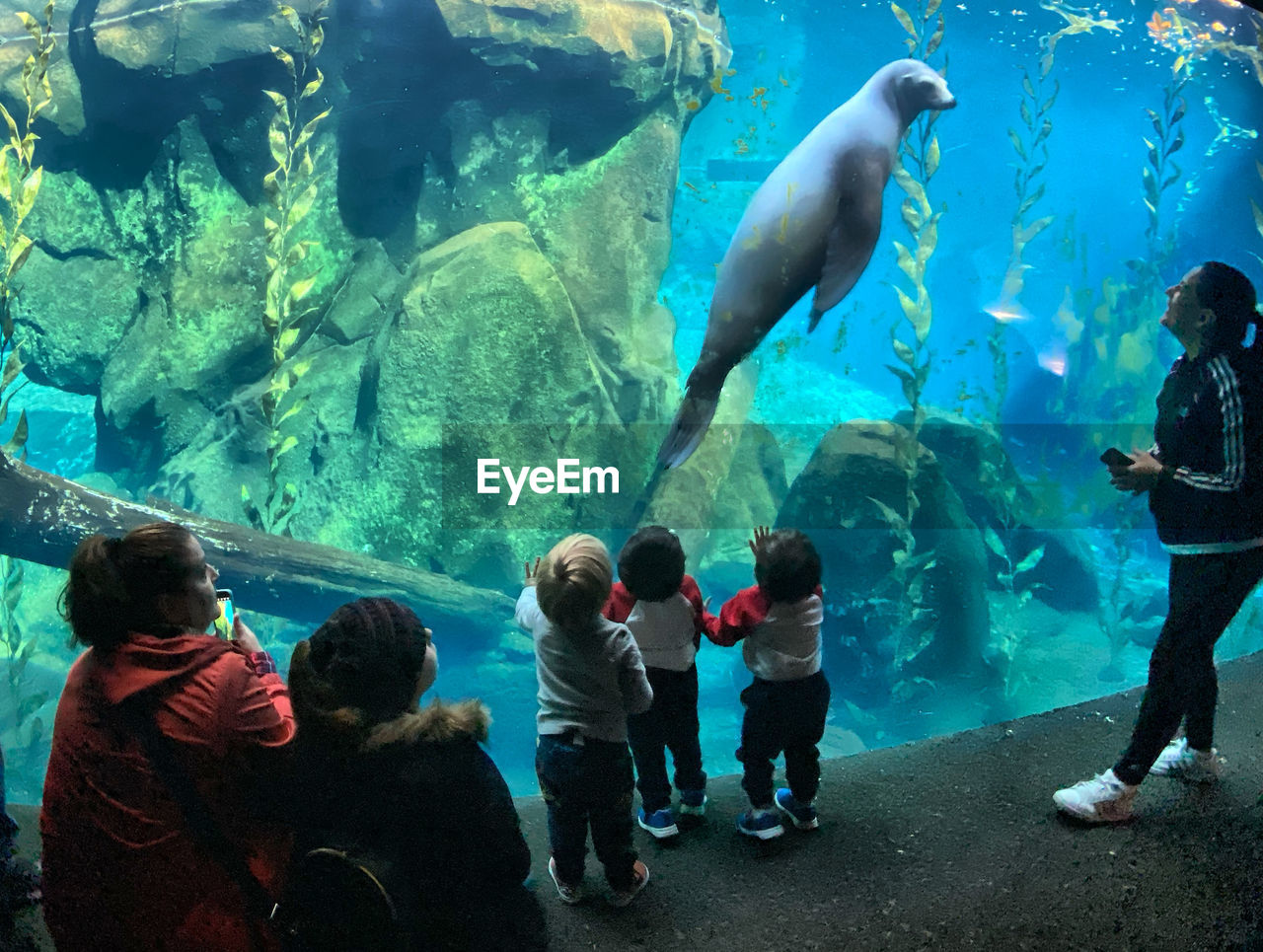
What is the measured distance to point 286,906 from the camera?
5.46 ft

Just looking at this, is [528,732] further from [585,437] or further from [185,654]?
[185,654]

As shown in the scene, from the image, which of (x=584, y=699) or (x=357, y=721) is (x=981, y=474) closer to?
(x=584, y=699)

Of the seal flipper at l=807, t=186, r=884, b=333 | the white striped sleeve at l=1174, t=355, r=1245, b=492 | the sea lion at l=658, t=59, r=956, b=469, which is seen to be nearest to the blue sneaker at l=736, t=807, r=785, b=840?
the white striped sleeve at l=1174, t=355, r=1245, b=492

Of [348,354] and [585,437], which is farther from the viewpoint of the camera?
[348,354]

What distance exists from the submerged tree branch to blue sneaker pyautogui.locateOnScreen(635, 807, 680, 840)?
12.2 ft

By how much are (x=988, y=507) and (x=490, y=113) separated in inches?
286

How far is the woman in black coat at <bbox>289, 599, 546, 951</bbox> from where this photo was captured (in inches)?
63.6

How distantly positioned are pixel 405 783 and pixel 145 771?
27.1 inches

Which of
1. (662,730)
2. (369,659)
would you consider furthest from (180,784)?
(662,730)

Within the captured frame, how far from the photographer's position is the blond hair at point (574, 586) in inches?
87.2

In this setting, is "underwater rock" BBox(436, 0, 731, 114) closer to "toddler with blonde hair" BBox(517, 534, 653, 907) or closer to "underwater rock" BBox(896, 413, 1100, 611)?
"underwater rock" BBox(896, 413, 1100, 611)

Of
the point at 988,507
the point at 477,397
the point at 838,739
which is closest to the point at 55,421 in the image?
the point at 477,397

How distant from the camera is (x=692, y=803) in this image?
304cm

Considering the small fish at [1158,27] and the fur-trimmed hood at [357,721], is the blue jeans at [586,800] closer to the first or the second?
the fur-trimmed hood at [357,721]
